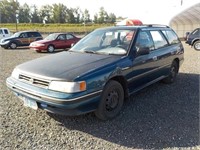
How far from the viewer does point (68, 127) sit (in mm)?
3604

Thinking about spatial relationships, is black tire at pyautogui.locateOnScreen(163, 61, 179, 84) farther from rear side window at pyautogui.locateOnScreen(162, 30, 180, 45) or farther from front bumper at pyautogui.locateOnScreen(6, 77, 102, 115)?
front bumper at pyautogui.locateOnScreen(6, 77, 102, 115)

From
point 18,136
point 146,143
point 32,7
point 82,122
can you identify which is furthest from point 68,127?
point 32,7

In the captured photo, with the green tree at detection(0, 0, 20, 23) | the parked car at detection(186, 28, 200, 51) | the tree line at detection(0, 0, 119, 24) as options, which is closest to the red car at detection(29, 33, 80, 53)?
the parked car at detection(186, 28, 200, 51)

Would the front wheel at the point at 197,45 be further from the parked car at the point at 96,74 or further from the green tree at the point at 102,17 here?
the green tree at the point at 102,17

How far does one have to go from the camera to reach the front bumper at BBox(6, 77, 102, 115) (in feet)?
10.4

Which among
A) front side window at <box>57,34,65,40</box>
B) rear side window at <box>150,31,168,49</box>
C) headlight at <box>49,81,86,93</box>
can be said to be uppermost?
rear side window at <box>150,31,168,49</box>

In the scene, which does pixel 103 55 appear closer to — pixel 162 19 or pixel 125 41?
pixel 125 41

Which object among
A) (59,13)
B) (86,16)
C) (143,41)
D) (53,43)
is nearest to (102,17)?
(86,16)

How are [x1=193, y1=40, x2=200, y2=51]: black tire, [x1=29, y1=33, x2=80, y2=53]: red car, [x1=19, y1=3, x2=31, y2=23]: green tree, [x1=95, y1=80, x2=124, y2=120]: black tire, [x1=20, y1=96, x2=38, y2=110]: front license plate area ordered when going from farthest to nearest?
[x1=19, y1=3, x2=31, y2=23]: green tree → [x1=29, y1=33, x2=80, y2=53]: red car → [x1=193, y1=40, x2=200, y2=51]: black tire → [x1=95, y1=80, x2=124, y2=120]: black tire → [x1=20, y1=96, x2=38, y2=110]: front license plate area

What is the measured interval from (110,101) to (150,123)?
781mm

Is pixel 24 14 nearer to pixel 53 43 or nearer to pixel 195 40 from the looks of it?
pixel 53 43

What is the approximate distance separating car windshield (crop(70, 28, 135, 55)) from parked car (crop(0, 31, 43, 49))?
14892 millimetres

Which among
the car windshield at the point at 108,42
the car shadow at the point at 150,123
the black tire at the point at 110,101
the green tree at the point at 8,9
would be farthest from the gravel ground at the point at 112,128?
Result: the green tree at the point at 8,9

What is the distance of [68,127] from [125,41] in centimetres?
208
